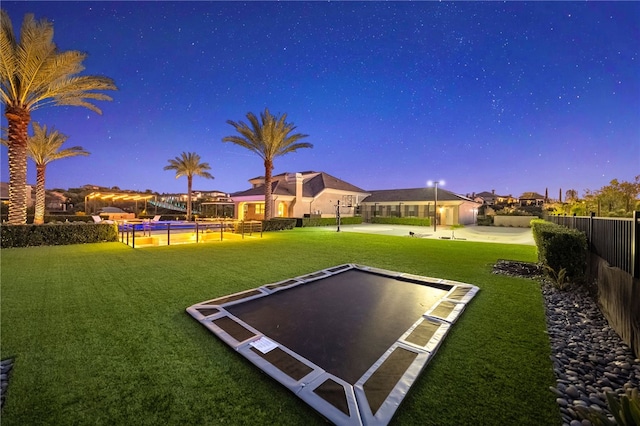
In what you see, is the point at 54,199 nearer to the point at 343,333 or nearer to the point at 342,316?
the point at 342,316

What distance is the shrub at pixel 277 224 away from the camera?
2131 cm

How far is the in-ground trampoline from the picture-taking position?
2479 millimetres

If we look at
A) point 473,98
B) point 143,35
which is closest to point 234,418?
point 143,35

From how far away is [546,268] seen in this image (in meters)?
6.53

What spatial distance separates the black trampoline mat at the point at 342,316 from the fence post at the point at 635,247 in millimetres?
2807

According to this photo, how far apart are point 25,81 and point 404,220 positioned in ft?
107

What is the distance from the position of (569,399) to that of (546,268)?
17.6 ft

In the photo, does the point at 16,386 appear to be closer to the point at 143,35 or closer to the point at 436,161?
the point at 143,35

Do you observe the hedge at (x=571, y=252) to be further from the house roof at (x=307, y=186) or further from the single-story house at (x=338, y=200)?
the house roof at (x=307, y=186)

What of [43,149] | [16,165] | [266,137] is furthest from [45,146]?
[266,137]

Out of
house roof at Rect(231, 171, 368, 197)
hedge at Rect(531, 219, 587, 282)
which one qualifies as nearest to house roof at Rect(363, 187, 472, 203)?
house roof at Rect(231, 171, 368, 197)

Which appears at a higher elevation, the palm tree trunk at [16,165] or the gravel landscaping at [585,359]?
the palm tree trunk at [16,165]

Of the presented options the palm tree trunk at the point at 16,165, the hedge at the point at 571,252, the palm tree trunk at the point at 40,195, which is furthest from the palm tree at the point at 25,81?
the hedge at the point at 571,252

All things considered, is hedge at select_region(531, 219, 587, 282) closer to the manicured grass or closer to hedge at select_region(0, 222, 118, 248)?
the manicured grass
